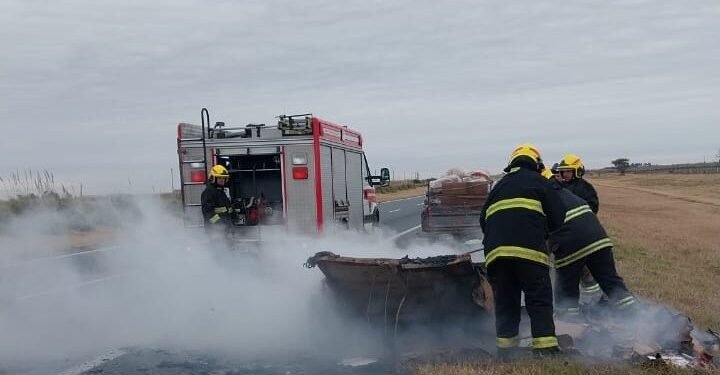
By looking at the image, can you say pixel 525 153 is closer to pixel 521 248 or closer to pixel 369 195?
pixel 521 248

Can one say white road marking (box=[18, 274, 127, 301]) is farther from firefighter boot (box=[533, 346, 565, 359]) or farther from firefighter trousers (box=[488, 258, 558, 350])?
firefighter boot (box=[533, 346, 565, 359])

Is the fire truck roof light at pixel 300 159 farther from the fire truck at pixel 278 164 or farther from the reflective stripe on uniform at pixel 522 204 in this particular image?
the reflective stripe on uniform at pixel 522 204

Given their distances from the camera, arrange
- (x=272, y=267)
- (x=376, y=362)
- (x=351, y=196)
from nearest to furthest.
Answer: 1. (x=376, y=362)
2. (x=272, y=267)
3. (x=351, y=196)

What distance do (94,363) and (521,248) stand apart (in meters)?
3.88

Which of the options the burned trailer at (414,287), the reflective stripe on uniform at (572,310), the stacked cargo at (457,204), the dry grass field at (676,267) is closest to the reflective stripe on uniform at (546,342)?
the burned trailer at (414,287)

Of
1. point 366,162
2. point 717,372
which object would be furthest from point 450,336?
point 366,162

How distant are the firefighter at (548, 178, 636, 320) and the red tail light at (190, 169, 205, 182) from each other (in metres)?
5.60

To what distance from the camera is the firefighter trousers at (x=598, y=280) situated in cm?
683

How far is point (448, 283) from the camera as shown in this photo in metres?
6.59

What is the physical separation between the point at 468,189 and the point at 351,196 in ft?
11.6

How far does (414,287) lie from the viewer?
21.8 ft

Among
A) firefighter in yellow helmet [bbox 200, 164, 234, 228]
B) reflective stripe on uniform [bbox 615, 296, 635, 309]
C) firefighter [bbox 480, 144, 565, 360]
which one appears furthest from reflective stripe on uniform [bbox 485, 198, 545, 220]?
firefighter in yellow helmet [bbox 200, 164, 234, 228]

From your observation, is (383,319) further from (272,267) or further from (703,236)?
(703,236)

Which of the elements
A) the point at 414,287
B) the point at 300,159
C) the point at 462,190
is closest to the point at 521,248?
the point at 414,287
